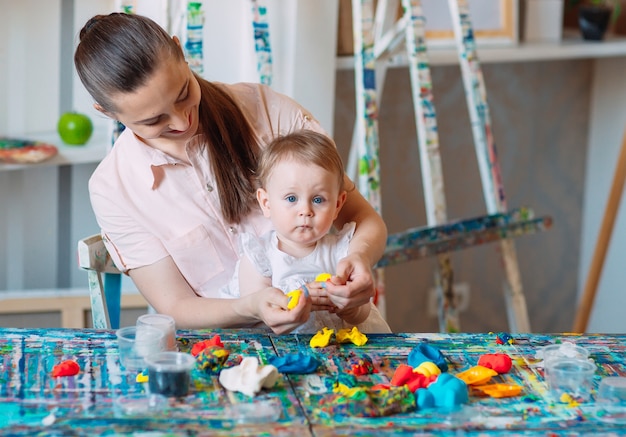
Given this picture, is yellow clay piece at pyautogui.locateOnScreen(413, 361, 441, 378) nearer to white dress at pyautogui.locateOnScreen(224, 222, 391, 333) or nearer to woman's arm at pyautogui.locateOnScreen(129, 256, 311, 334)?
woman's arm at pyautogui.locateOnScreen(129, 256, 311, 334)

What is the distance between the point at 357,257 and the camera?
161 centimetres

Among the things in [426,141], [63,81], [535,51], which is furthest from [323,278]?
[535,51]

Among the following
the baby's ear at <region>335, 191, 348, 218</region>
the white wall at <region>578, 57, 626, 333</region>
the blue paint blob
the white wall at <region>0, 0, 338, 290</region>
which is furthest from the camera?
the white wall at <region>578, 57, 626, 333</region>

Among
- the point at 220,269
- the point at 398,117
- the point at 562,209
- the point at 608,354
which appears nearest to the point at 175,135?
the point at 220,269

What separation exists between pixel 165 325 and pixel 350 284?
0.34 metres

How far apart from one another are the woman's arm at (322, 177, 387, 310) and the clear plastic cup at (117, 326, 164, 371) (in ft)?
1.03

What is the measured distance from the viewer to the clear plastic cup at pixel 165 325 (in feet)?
4.50

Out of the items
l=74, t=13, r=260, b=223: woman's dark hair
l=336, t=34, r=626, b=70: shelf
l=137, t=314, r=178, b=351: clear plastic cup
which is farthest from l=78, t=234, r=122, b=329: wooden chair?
l=336, t=34, r=626, b=70: shelf

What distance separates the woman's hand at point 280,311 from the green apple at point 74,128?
1317mm

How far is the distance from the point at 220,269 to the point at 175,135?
1.00 feet

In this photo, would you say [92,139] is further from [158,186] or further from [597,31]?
[597,31]

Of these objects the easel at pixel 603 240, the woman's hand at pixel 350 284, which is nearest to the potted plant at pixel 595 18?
the easel at pixel 603 240

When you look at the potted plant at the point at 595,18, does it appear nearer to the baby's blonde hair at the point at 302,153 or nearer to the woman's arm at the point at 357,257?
the woman's arm at the point at 357,257

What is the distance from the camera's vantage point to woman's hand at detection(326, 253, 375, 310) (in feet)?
4.96
